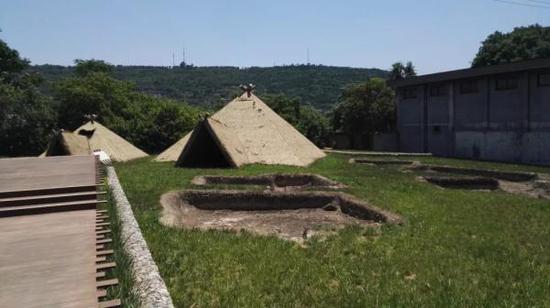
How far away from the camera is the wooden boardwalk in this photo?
4.85 m

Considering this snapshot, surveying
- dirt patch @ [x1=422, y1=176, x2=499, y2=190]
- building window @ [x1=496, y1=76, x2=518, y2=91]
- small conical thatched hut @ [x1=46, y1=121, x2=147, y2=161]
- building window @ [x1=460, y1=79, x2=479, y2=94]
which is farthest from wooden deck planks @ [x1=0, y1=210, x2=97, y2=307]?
building window @ [x1=460, y1=79, x2=479, y2=94]

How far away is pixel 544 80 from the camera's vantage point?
28.6 metres

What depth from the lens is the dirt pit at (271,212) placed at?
1149 cm

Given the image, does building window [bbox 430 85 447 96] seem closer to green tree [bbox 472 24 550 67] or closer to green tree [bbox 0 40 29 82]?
green tree [bbox 472 24 550 67]

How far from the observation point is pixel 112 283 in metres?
5.10

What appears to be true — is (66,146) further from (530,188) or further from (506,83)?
(506,83)

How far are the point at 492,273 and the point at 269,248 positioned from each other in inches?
130

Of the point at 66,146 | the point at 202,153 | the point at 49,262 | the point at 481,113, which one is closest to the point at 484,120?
the point at 481,113

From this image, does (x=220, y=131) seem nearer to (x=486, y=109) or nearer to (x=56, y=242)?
(x=56, y=242)

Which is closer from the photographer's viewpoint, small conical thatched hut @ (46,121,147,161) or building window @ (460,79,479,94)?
small conical thatched hut @ (46,121,147,161)

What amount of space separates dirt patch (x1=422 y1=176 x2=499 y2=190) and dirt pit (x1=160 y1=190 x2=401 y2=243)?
649cm

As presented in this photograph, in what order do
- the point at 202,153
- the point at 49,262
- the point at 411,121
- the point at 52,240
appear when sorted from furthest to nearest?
the point at 411,121 → the point at 202,153 → the point at 52,240 → the point at 49,262

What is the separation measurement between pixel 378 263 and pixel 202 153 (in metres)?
15.8

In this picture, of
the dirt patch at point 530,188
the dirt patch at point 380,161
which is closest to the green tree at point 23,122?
the dirt patch at point 380,161
